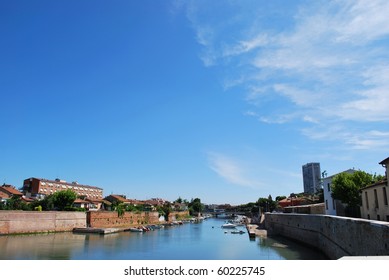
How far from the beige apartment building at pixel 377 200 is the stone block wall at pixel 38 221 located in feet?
122

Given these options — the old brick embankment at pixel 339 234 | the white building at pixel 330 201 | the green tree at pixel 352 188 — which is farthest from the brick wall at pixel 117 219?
the green tree at pixel 352 188

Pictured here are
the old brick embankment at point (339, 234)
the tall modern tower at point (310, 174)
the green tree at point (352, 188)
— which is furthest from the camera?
the tall modern tower at point (310, 174)

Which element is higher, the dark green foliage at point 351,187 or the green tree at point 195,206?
the dark green foliage at point 351,187

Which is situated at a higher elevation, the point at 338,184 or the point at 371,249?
the point at 338,184

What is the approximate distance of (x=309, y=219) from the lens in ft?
91.4

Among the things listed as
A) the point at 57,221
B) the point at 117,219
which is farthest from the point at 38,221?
the point at 117,219

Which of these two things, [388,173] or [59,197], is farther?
[59,197]

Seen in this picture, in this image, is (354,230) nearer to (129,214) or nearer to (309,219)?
(309,219)

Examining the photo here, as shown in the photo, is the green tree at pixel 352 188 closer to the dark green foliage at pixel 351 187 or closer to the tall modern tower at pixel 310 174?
the dark green foliage at pixel 351 187

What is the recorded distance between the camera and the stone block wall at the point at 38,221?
3781 centimetres

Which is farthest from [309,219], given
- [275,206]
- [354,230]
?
[275,206]

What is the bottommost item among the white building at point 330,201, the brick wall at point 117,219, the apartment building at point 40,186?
the brick wall at point 117,219
